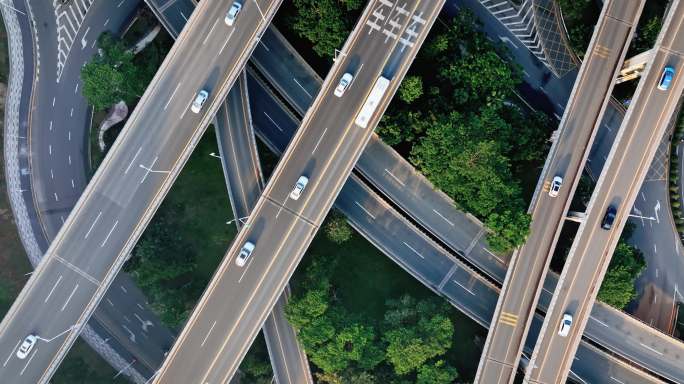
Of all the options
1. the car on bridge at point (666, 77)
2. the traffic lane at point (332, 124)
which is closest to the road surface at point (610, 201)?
the car on bridge at point (666, 77)

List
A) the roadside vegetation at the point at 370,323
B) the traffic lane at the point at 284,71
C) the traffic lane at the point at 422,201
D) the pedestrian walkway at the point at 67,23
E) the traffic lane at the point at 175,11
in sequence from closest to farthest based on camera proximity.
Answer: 1. the roadside vegetation at the point at 370,323
2. the traffic lane at the point at 175,11
3. the traffic lane at the point at 422,201
4. the traffic lane at the point at 284,71
5. the pedestrian walkway at the point at 67,23

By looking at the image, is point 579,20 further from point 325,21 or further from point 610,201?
point 325,21

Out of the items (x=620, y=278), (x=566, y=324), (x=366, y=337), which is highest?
(x=620, y=278)

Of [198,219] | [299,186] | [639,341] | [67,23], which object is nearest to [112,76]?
[67,23]

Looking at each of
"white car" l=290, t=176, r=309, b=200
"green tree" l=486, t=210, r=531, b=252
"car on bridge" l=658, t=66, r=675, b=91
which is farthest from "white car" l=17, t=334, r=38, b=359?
"car on bridge" l=658, t=66, r=675, b=91

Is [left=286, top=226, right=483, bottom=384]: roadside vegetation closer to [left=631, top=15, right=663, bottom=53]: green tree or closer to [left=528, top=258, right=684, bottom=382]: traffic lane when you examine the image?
[left=528, top=258, right=684, bottom=382]: traffic lane

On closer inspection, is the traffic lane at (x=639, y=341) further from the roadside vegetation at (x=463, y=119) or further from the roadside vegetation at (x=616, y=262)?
the roadside vegetation at (x=463, y=119)
